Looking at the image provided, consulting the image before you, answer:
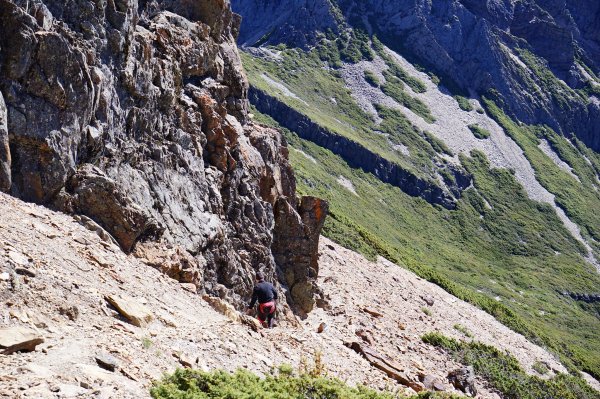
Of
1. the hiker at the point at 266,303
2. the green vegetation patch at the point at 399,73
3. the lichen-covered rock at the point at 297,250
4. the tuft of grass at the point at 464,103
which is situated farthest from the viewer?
the tuft of grass at the point at 464,103

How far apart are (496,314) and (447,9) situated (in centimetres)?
15988

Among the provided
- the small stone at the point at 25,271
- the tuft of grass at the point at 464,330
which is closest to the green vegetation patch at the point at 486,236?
the tuft of grass at the point at 464,330

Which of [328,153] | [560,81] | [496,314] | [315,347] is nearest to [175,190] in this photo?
[315,347]

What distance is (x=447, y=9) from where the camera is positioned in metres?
187

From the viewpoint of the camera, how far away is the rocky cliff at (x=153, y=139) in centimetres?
1385

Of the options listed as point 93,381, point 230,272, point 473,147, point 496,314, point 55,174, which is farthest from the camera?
point 473,147

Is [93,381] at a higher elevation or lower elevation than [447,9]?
lower

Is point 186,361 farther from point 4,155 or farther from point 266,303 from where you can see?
point 266,303

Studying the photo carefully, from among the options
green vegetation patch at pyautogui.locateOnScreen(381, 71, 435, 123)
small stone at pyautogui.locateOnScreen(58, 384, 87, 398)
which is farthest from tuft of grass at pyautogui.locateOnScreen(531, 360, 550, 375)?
green vegetation patch at pyautogui.locateOnScreen(381, 71, 435, 123)

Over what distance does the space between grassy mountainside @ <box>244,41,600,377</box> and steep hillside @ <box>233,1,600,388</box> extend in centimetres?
38

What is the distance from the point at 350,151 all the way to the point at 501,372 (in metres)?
97.4

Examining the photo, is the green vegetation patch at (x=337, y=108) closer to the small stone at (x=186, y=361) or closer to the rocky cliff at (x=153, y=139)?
the rocky cliff at (x=153, y=139)

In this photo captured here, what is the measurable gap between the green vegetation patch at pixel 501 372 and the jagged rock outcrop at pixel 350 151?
9295 centimetres

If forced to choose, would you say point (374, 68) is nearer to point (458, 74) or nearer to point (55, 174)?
point (458, 74)
